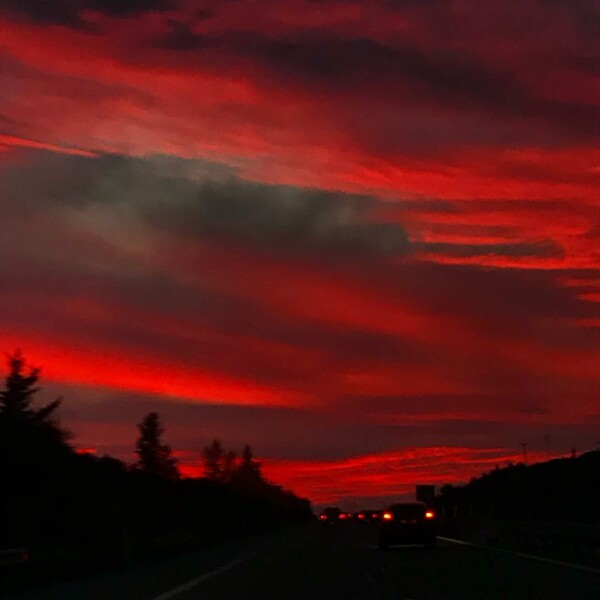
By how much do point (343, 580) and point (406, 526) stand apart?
75.6 ft

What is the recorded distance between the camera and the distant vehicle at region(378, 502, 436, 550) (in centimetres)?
5434

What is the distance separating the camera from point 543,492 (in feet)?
462

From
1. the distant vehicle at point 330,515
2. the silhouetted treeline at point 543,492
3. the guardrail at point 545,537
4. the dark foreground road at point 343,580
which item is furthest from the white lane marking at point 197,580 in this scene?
the distant vehicle at point 330,515

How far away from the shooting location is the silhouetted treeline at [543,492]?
317 feet

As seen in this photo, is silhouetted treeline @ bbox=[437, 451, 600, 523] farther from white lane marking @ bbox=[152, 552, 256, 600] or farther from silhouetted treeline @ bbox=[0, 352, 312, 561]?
white lane marking @ bbox=[152, 552, 256, 600]

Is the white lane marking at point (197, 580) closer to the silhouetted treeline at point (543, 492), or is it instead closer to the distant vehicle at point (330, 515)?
the silhouetted treeline at point (543, 492)

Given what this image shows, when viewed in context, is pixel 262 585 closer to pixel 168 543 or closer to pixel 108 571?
pixel 108 571

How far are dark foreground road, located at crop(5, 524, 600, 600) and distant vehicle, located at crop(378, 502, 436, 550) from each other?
835cm

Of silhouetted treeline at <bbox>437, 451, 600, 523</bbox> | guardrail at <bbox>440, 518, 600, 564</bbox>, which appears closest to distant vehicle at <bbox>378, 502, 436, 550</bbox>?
guardrail at <bbox>440, 518, 600, 564</bbox>

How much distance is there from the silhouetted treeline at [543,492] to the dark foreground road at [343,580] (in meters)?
38.2

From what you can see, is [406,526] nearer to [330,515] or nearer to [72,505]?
[72,505]

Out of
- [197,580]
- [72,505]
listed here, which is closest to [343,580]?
[197,580]

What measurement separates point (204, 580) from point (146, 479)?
44.5 meters

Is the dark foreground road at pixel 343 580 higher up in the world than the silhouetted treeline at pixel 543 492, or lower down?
lower down
